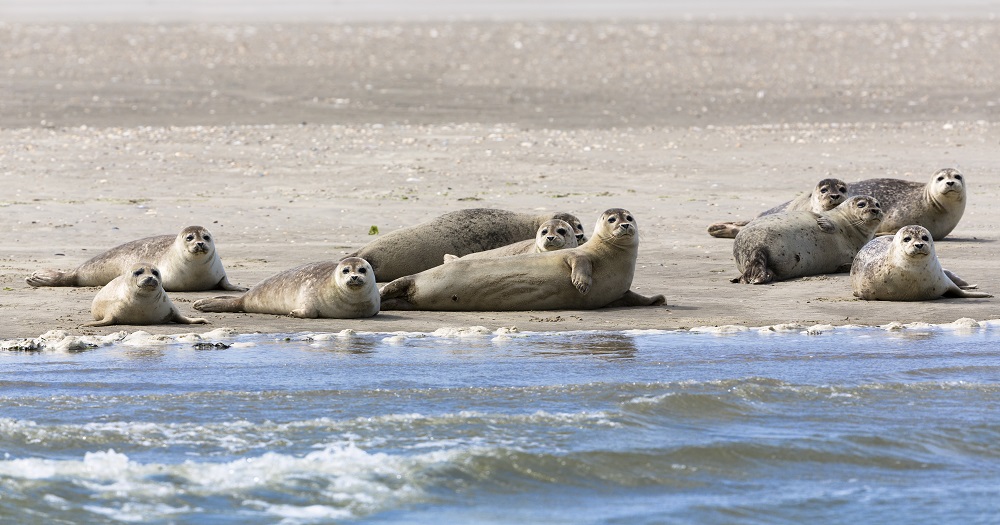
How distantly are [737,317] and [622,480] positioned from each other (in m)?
3.00

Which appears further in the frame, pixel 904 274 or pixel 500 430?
pixel 904 274

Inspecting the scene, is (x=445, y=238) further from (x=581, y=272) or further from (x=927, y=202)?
(x=927, y=202)

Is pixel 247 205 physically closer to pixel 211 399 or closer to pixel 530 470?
pixel 211 399

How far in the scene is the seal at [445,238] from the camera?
31.9 feet

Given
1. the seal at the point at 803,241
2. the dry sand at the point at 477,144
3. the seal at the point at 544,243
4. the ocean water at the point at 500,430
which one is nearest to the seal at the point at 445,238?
the seal at the point at 544,243

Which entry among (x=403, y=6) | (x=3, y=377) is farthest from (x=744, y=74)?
(x=403, y=6)

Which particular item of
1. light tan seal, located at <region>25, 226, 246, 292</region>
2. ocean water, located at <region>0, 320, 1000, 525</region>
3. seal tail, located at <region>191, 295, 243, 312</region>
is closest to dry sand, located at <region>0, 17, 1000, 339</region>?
seal tail, located at <region>191, 295, 243, 312</region>

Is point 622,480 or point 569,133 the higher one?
point 569,133

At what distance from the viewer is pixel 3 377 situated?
6516 mm

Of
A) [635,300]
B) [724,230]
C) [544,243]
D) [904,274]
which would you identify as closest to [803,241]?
[904,274]

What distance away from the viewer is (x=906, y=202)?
11.3m

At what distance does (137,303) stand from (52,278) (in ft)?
5.06

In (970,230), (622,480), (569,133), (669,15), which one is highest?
(669,15)

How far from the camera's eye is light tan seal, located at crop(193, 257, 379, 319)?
26.6ft
